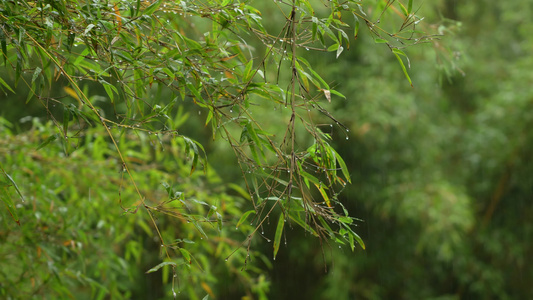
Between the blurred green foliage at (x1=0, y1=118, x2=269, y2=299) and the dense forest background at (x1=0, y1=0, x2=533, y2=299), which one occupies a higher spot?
the blurred green foliage at (x1=0, y1=118, x2=269, y2=299)

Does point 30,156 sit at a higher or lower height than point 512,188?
higher

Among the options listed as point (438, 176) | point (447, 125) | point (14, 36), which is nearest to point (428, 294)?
point (438, 176)

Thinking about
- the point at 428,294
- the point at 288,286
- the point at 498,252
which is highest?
the point at 498,252

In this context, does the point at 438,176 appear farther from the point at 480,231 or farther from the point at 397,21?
the point at 397,21

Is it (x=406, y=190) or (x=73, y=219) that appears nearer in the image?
(x=73, y=219)

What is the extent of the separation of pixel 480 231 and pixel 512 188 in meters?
0.48

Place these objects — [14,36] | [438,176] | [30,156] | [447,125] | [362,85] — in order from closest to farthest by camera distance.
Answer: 1. [14,36]
2. [30,156]
3. [362,85]
4. [438,176]
5. [447,125]

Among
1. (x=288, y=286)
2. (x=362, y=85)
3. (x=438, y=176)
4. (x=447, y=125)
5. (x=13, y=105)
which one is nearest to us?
(x=13, y=105)

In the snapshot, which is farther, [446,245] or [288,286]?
[288,286]

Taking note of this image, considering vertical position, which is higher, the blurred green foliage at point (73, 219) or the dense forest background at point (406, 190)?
the blurred green foliage at point (73, 219)

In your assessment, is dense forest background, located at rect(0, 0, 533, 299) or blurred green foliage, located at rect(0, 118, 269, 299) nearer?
blurred green foliage, located at rect(0, 118, 269, 299)

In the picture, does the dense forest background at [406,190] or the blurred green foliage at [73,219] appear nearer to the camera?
the blurred green foliage at [73,219]

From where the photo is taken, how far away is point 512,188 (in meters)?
4.95

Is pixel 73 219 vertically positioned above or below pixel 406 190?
above
